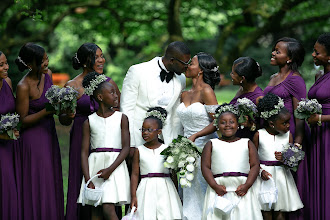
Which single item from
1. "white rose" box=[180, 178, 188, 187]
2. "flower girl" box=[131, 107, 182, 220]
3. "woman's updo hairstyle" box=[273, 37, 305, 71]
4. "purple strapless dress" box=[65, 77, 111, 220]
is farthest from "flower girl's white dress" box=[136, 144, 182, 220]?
"woman's updo hairstyle" box=[273, 37, 305, 71]

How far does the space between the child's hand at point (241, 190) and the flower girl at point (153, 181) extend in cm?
88

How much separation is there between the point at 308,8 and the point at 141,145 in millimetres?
13413

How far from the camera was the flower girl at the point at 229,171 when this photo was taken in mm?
7039

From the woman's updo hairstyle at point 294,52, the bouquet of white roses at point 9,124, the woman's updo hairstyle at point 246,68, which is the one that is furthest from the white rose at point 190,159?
the bouquet of white roses at point 9,124

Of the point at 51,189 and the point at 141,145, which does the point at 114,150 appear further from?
the point at 51,189

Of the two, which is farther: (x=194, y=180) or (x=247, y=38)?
(x=247, y=38)

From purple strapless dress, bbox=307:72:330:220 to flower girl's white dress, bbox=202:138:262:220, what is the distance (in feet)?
3.02

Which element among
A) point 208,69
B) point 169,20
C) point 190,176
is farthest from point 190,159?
point 169,20

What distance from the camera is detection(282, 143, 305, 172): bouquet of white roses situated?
713cm

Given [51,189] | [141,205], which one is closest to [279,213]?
[141,205]

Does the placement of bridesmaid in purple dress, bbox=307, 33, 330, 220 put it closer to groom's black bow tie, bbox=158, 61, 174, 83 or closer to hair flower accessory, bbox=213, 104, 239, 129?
hair flower accessory, bbox=213, 104, 239, 129

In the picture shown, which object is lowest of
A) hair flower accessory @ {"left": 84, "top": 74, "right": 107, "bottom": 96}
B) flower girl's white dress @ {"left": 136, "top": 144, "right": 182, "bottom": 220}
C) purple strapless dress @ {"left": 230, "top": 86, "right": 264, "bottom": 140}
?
flower girl's white dress @ {"left": 136, "top": 144, "right": 182, "bottom": 220}

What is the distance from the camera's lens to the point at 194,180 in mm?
7699

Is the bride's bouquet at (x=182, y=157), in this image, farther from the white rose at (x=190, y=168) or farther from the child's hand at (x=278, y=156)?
the child's hand at (x=278, y=156)
